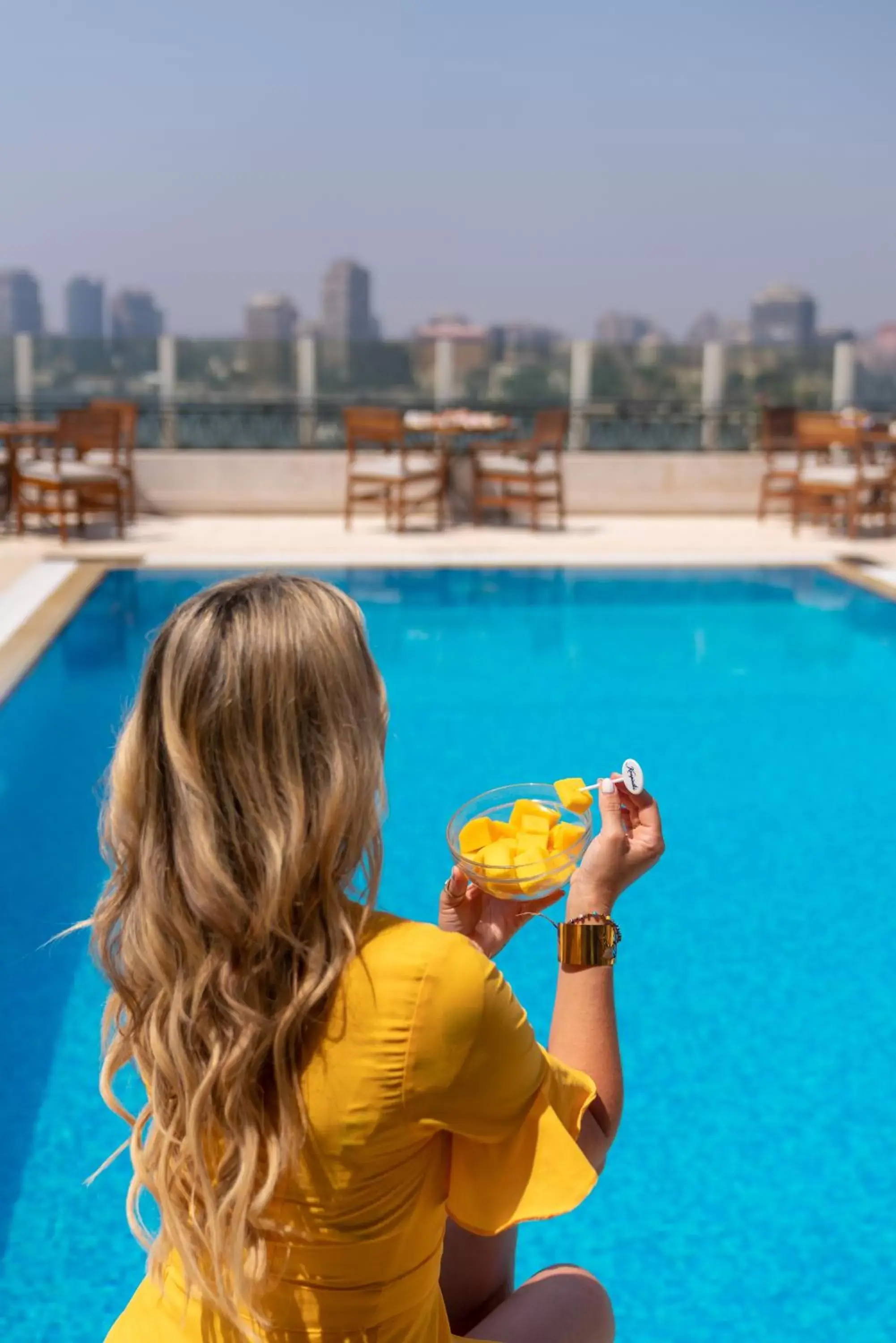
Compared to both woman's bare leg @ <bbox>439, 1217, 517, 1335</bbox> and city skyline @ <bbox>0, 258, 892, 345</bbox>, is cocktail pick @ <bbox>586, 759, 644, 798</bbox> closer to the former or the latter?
woman's bare leg @ <bbox>439, 1217, 517, 1335</bbox>

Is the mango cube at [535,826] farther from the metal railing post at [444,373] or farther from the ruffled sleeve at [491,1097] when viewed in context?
the metal railing post at [444,373]

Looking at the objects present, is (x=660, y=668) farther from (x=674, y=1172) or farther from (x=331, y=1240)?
(x=331, y=1240)

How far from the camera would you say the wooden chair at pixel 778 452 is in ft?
33.0

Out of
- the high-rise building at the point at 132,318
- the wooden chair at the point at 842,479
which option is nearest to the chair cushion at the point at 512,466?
the wooden chair at the point at 842,479

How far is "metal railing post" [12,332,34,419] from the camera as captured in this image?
Result: 1101 centimetres

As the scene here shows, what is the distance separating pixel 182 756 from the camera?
983mm

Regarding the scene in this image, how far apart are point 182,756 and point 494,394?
1112 cm

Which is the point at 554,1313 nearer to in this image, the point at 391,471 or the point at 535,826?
the point at 535,826

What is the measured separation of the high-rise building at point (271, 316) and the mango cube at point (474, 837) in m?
11.6

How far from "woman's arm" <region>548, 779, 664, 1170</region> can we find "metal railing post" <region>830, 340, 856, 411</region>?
11175 mm

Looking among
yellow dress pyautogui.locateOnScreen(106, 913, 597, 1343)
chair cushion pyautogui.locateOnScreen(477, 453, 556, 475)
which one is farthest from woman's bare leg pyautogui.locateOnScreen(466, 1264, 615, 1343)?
chair cushion pyautogui.locateOnScreen(477, 453, 556, 475)

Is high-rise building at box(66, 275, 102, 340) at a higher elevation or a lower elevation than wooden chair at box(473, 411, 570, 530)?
higher

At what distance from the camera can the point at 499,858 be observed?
4.56ft

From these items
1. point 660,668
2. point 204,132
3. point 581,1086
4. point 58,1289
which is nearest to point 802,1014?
point 58,1289
